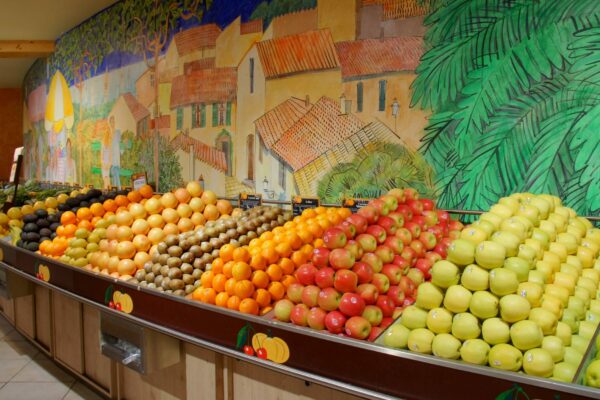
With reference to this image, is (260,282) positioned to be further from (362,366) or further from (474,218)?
(474,218)

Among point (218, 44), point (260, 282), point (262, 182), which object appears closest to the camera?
point (260, 282)

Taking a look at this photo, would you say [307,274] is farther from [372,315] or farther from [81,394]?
[81,394]

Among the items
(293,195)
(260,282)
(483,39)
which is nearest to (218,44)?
(293,195)

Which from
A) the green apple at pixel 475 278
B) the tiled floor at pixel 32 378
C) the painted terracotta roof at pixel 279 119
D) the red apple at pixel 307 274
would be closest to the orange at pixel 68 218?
the tiled floor at pixel 32 378

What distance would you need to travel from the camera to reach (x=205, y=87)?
484cm

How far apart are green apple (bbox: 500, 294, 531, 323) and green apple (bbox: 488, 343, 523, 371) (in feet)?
0.33

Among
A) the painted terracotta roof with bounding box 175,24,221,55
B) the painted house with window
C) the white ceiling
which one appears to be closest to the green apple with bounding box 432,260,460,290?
the painted house with window

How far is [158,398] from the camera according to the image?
2965 millimetres

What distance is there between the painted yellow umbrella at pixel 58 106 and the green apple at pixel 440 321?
7.84m

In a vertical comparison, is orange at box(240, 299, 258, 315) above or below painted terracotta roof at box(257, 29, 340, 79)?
below

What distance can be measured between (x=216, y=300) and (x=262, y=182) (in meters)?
1.88

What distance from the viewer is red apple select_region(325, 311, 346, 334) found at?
6.63 ft

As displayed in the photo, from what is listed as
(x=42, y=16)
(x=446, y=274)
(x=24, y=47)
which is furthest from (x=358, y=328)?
(x=24, y=47)

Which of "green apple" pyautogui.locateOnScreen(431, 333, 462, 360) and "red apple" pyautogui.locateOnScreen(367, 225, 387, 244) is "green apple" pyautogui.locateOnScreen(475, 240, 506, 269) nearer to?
"green apple" pyautogui.locateOnScreen(431, 333, 462, 360)
